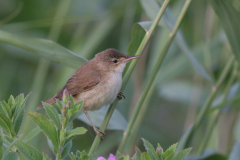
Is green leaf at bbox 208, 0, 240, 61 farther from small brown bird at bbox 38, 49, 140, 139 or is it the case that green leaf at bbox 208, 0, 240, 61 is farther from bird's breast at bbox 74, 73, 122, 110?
bird's breast at bbox 74, 73, 122, 110

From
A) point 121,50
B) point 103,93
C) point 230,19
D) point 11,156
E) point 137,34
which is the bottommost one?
point 11,156

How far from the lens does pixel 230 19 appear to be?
192 cm

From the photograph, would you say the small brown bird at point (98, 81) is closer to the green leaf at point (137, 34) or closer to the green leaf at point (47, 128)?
the green leaf at point (137, 34)

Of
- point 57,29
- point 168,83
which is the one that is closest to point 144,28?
A: point 57,29

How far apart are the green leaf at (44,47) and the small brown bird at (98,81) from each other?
1.48 ft

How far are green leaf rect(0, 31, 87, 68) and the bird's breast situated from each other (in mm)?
399

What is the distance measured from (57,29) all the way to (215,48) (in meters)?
1.55

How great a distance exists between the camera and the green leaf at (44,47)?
1603 mm

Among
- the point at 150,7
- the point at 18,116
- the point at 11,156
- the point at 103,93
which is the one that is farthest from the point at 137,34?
the point at 11,156

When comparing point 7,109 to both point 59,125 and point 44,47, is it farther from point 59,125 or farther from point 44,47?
point 44,47

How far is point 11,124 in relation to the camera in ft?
3.32

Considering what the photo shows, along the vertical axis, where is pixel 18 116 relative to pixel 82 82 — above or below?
below

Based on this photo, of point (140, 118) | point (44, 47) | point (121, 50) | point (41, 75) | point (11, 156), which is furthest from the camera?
point (121, 50)

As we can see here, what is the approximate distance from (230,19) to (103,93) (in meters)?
1.02
